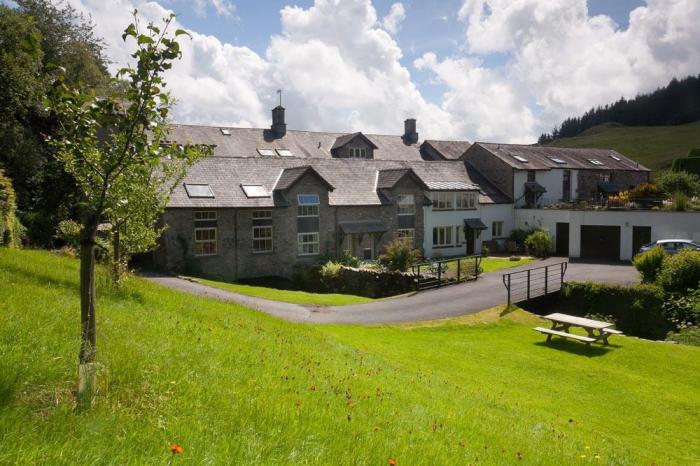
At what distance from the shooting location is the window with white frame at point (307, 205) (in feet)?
116

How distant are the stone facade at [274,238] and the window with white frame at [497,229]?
12290 millimetres

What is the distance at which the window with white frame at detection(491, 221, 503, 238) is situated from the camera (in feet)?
155

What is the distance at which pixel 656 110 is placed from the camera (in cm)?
15525

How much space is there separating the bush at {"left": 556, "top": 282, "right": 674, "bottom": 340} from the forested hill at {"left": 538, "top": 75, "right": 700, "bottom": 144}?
146 meters

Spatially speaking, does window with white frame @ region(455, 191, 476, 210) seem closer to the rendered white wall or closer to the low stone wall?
the rendered white wall

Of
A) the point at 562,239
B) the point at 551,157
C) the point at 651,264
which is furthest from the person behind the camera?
the point at 551,157

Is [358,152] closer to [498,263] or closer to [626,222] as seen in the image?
[498,263]

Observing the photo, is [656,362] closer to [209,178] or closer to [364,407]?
[364,407]

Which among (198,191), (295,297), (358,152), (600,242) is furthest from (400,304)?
(358,152)

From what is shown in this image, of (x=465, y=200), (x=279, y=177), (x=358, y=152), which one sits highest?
(x=358, y=152)

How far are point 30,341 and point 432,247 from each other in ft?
122

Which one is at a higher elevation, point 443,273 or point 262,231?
point 262,231

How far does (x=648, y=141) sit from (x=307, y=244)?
121 m

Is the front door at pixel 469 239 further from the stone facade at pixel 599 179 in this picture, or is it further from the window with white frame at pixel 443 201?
the stone facade at pixel 599 179
